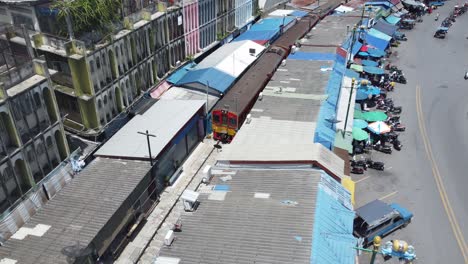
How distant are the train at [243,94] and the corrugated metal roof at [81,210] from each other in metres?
11.6

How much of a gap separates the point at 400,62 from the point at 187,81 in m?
40.2

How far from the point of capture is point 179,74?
47969 millimetres

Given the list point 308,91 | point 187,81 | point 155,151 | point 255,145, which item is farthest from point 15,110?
point 308,91

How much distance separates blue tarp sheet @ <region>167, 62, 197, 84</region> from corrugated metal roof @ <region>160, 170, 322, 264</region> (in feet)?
69.5

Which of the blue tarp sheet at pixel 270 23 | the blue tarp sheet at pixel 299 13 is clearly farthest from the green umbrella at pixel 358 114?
the blue tarp sheet at pixel 299 13

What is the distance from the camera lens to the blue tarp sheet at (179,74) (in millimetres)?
46703

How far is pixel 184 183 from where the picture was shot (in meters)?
36.3

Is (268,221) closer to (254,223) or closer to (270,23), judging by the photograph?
(254,223)

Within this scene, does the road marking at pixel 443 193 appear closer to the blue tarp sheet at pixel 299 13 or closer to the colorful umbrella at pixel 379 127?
the colorful umbrella at pixel 379 127

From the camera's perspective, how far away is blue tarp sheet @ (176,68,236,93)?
44.6 m

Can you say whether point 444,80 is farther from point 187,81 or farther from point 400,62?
point 187,81

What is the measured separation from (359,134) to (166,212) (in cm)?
2172

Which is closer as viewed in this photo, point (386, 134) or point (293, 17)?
point (386, 134)

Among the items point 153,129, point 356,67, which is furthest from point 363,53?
point 153,129
